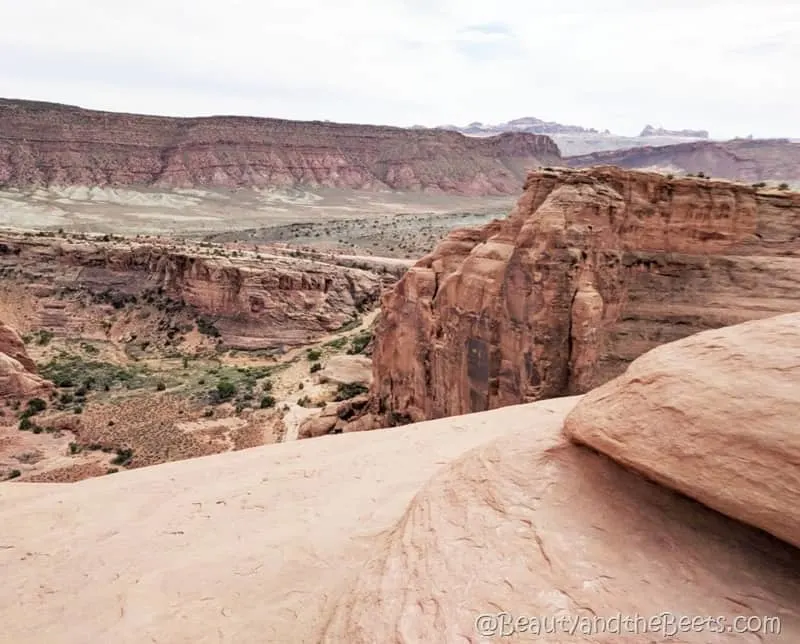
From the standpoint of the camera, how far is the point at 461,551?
4598 millimetres

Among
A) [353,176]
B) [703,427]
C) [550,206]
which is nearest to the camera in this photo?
[703,427]

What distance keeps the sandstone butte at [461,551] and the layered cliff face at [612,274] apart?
7.25 metres

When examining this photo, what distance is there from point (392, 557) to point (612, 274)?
11.2 m

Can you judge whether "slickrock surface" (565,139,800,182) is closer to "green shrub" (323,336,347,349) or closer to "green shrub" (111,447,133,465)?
"green shrub" (323,336,347,349)

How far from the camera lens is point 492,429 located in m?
9.47

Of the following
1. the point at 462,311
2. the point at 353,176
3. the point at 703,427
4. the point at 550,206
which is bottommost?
the point at 462,311

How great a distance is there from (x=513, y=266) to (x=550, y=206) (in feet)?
5.53

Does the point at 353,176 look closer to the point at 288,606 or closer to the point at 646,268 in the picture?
the point at 646,268

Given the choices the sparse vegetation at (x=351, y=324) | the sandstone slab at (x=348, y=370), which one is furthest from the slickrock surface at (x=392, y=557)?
the sparse vegetation at (x=351, y=324)

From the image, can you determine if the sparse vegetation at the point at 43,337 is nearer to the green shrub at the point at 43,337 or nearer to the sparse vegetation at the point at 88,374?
the green shrub at the point at 43,337

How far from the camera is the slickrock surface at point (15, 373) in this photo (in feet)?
83.0

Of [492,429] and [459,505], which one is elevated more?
[459,505]

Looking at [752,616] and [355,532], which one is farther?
[355,532]

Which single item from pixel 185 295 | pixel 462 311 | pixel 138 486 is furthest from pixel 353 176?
pixel 138 486
